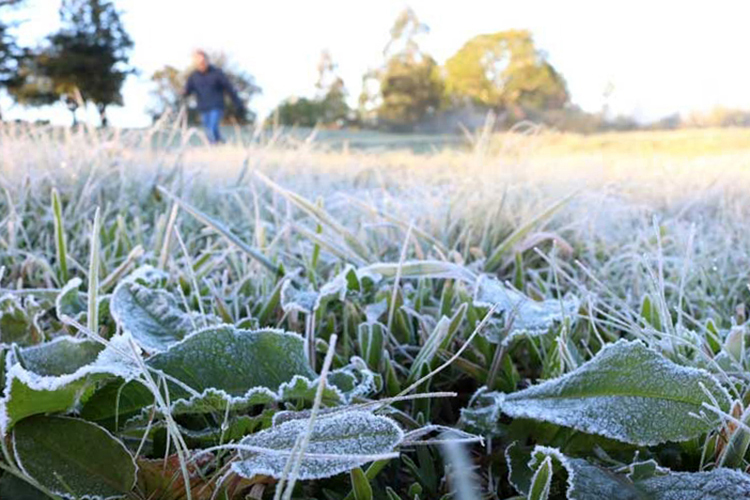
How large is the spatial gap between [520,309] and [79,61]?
72.5 feet

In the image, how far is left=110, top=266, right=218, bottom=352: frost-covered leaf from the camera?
1.74 feet

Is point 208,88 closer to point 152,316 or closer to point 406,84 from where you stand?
point 152,316

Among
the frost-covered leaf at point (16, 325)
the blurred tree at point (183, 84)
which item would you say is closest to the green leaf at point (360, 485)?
the frost-covered leaf at point (16, 325)

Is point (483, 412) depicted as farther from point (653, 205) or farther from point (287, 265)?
point (653, 205)

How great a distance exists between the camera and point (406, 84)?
1822 cm

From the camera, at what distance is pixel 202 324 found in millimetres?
595

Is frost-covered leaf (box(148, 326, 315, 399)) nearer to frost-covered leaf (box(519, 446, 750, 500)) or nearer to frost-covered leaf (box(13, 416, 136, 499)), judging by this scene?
frost-covered leaf (box(13, 416, 136, 499))

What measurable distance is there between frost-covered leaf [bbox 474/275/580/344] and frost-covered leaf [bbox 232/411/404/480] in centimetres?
23

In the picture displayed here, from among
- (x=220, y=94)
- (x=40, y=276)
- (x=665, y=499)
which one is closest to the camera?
(x=665, y=499)

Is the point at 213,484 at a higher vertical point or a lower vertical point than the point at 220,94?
lower

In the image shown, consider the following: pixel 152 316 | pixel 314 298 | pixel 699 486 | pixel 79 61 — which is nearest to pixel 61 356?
pixel 152 316

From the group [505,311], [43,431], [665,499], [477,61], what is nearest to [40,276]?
[43,431]

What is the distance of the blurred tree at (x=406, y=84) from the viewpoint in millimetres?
18000

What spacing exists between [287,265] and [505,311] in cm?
45
